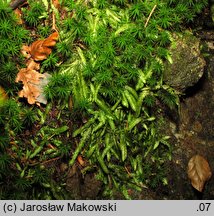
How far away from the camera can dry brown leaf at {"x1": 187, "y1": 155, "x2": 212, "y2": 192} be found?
142 inches

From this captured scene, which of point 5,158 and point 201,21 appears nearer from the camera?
point 5,158

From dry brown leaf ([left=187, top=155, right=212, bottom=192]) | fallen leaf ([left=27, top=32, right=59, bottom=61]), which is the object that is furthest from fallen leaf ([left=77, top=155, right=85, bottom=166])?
dry brown leaf ([left=187, top=155, right=212, bottom=192])

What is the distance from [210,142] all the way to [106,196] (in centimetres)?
157

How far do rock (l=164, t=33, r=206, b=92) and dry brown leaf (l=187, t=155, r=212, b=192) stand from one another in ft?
3.25

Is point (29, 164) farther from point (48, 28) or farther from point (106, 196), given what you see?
point (48, 28)

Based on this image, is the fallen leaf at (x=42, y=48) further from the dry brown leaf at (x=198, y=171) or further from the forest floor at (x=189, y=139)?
the dry brown leaf at (x=198, y=171)

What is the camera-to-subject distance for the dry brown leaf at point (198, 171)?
3.60 m

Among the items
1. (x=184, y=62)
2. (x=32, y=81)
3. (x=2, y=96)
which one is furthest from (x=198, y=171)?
(x=2, y=96)

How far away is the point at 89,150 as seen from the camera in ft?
11.2

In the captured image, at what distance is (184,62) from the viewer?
353 cm

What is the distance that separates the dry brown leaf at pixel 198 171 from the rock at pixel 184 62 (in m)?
0.99

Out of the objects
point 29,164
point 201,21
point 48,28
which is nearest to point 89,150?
point 29,164

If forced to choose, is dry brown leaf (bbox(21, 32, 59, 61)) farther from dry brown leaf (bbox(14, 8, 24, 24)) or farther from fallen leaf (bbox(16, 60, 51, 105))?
dry brown leaf (bbox(14, 8, 24, 24))

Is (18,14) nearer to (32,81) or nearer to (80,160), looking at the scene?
(32,81)
